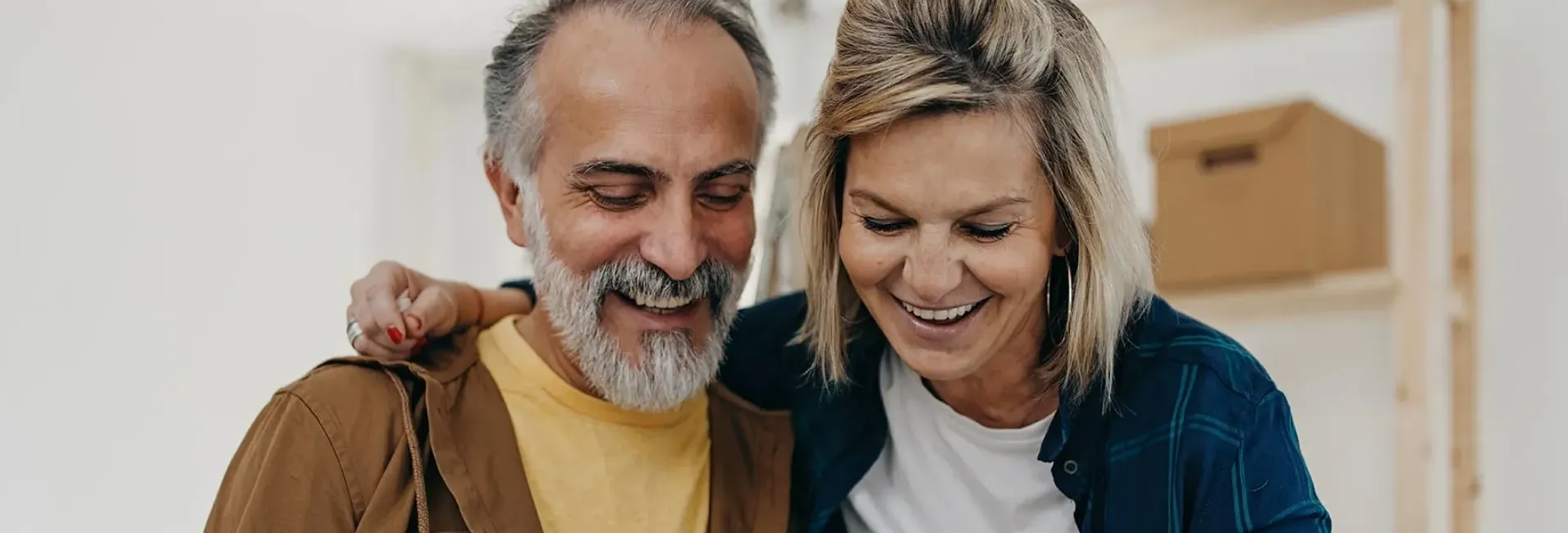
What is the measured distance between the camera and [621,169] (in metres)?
1.37

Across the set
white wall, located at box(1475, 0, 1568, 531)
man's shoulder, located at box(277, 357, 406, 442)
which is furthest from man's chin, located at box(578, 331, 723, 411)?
white wall, located at box(1475, 0, 1568, 531)

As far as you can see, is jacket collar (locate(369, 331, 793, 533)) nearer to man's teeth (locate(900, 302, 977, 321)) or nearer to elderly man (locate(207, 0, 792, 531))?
elderly man (locate(207, 0, 792, 531))

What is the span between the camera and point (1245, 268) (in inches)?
88.8

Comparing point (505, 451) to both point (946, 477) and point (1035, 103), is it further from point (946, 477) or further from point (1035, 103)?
point (1035, 103)

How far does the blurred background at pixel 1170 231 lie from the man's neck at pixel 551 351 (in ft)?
1.63

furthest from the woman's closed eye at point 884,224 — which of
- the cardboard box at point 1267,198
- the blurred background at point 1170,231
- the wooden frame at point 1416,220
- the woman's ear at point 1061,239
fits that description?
the wooden frame at point 1416,220

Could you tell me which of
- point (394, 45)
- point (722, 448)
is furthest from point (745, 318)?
point (394, 45)

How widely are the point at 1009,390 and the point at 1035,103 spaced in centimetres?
31

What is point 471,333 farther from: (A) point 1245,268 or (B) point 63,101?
(B) point 63,101

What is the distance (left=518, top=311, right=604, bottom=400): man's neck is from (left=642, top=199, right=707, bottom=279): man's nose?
0.53 ft

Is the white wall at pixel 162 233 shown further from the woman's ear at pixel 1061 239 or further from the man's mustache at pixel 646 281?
the woman's ear at pixel 1061 239

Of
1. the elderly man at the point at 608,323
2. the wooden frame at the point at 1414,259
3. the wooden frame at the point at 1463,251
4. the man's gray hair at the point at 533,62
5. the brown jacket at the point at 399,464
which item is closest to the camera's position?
the brown jacket at the point at 399,464

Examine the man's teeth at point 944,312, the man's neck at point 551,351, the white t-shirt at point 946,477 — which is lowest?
the white t-shirt at point 946,477

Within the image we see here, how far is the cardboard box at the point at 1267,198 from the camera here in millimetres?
2195
